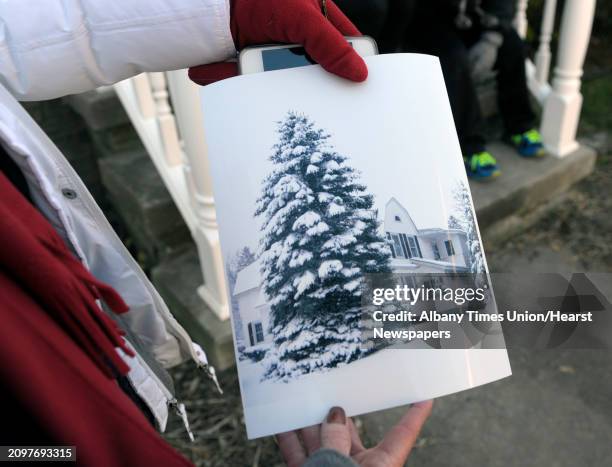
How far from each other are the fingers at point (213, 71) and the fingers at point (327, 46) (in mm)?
129

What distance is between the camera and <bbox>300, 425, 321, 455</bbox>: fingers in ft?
2.54

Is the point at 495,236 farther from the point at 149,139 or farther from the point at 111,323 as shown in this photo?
the point at 111,323

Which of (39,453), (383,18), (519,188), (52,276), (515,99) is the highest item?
(52,276)

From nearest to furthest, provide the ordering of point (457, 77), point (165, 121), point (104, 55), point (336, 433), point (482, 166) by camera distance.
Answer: point (336, 433), point (104, 55), point (165, 121), point (457, 77), point (482, 166)

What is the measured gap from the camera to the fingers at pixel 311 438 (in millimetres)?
775

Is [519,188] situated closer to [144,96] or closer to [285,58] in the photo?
[144,96]

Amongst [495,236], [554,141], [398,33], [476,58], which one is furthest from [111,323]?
[554,141]

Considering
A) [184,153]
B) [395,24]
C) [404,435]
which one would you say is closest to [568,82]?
[395,24]

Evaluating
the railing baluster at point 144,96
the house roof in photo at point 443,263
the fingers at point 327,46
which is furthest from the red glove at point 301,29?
the railing baluster at point 144,96

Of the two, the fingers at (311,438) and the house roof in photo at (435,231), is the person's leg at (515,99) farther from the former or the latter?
the fingers at (311,438)

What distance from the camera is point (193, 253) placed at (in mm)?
1992

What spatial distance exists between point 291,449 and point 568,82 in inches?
83.4

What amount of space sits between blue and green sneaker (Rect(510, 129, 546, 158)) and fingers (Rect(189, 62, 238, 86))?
1.83m

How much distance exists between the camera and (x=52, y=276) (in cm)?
51
